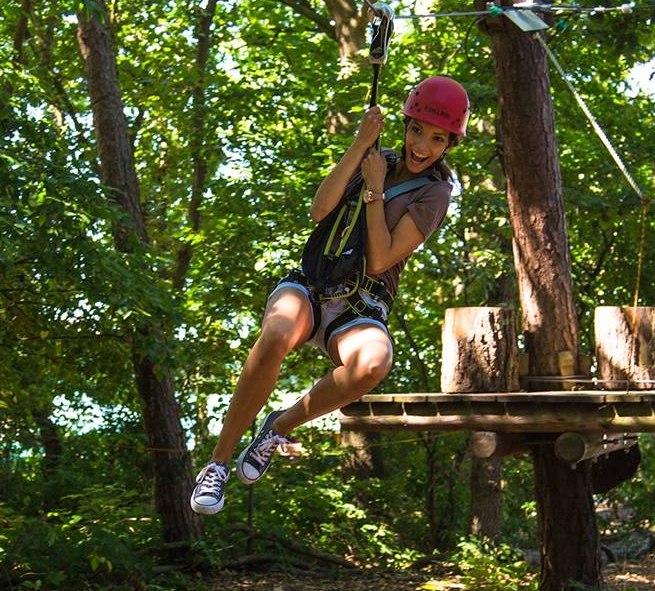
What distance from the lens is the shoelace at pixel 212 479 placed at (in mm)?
3363

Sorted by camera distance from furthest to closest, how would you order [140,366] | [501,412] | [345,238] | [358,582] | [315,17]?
1. [315,17]
2. [358,582]
3. [140,366]
4. [501,412]
5. [345,238]

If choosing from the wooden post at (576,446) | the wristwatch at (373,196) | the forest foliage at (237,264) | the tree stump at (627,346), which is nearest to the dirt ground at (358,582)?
the forest foliage at (237,264)

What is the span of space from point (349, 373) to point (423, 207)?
563 millimetres

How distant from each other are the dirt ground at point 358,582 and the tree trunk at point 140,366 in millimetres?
566

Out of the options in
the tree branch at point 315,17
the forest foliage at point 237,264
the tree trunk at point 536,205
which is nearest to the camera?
the tree trunk at point 536,205

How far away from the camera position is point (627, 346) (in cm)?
597

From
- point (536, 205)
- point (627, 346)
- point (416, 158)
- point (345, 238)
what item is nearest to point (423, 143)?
point (416, 158)

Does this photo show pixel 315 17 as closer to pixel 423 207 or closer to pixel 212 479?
pixel 423 207

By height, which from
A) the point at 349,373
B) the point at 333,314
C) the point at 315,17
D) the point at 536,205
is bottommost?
the point at 349,373

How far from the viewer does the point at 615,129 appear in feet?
34.3

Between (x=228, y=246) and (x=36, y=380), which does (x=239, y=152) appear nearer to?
(x=228, y=246)

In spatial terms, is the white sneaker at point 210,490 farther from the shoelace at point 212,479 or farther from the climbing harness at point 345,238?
the climbing harness at point 345,238

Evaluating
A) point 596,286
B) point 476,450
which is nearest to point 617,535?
point 596,286

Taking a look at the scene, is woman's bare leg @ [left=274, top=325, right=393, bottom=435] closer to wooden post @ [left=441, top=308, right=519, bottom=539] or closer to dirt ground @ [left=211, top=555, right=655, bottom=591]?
wooden post @ [left=441, top=308, right=519, bottom=539]
